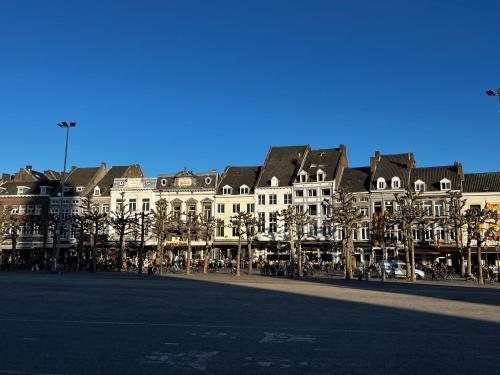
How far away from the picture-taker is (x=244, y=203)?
6888cm

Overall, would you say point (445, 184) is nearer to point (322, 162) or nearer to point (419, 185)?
point (419, 185)

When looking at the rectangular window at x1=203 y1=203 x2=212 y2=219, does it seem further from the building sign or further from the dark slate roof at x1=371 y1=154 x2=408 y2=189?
the dark slate roof at x1=371 y1=154 x2=408 y2=189

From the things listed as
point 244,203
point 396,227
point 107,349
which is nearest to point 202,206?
point 244,203

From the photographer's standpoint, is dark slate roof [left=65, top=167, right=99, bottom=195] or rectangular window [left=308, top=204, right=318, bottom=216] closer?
rectangular window [left=308, top=204, right=318, bottom=216]

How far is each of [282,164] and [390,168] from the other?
15.6 m

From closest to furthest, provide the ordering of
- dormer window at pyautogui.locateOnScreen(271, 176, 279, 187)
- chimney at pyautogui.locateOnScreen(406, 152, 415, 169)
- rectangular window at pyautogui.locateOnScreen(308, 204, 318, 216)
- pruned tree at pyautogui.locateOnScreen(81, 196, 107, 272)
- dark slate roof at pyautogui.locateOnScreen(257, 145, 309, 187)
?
pruned tree at pyautogui.locateOnScreen(81, 196, 107, 272)
chimney at pyautogui.locateOnScreen(406, 152, 415, 169)
rectangular window at pyautogui.locateOnScreen(308, 204, 318, 216)
dormer window at pyautogui.locateOnScreen(271, 176, 279, 187)
dark slate roof at pyautogui.locateOnScreen(257, 145, 309, 187)

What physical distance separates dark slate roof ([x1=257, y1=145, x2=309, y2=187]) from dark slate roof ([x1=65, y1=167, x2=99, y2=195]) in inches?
1116

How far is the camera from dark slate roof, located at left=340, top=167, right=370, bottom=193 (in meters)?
64.9

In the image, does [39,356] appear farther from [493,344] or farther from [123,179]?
[123,179]

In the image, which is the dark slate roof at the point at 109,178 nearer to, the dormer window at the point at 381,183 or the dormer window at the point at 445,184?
the dormer window at the point at 381,183

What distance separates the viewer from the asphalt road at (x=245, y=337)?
8539 mm

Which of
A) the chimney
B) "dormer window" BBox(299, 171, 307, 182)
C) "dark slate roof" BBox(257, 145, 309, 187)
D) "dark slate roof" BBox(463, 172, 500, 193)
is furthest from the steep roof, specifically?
"dark slate roof" BBox(463, 172, 500, 193)

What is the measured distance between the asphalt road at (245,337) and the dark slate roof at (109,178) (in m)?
57.5

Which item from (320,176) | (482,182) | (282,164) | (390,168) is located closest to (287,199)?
(320,176)
